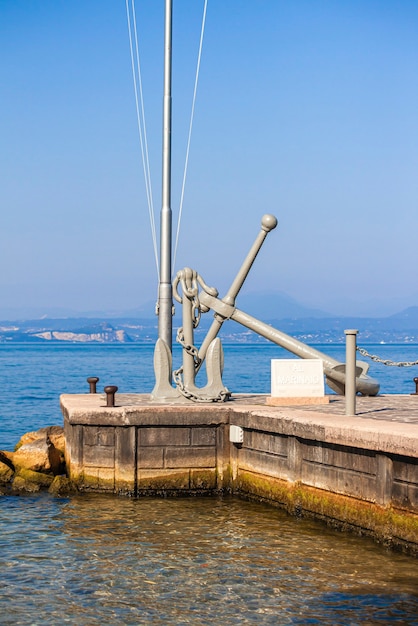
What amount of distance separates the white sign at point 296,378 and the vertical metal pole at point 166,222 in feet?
7.11

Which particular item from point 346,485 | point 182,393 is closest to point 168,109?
point 182,393

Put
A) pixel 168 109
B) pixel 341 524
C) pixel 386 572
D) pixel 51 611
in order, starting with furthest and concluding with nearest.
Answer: pixel 168 109
pixel 341 524
pixel 386 572
pixel 51 611

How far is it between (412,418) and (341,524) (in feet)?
8.12

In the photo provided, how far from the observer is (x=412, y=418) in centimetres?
1371

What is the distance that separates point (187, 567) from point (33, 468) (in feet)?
18.9

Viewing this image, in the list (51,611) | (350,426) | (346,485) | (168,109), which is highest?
(168,109)

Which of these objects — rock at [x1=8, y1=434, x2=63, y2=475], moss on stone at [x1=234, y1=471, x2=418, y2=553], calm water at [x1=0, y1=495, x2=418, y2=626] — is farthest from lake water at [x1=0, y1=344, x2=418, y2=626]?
rock at [x1=8, y1=434, x2=63, y2=475]

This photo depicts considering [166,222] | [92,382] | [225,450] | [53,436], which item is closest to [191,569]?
[225,450]

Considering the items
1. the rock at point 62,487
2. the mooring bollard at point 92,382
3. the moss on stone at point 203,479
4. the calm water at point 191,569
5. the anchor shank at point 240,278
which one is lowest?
the calm water at point 191,569

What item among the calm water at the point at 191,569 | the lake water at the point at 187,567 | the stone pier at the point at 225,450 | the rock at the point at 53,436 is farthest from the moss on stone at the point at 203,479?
the rock at the point at 53,436

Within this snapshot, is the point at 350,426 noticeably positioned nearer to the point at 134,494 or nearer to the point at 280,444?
the point at 280,444

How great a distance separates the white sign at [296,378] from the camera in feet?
51.5

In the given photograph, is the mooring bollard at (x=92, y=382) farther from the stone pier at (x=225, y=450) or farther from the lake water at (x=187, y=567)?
the lake water at (x=187, y=567)

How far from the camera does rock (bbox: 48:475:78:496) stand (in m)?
14.7
